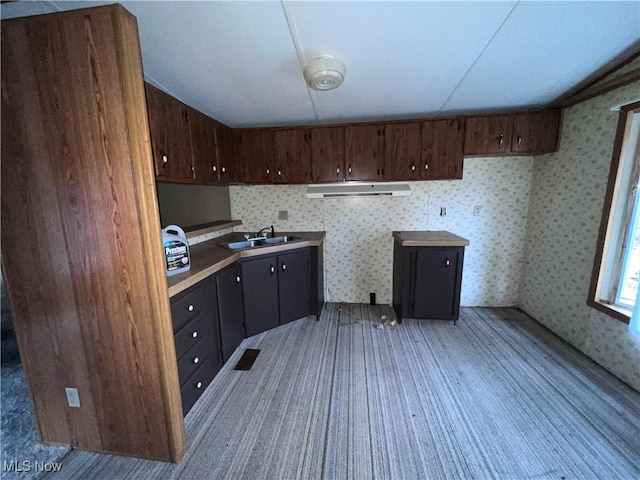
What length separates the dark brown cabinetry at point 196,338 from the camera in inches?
64.7

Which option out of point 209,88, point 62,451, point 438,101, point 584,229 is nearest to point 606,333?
point 584,229

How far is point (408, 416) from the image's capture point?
171 cm

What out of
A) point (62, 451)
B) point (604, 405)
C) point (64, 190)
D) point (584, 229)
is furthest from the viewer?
point (584, 229)

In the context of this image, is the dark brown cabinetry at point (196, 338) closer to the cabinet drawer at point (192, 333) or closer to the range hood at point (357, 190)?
the cabinet drawer at point (192, 333)

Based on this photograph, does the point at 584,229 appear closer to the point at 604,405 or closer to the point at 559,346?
the point at 559,346

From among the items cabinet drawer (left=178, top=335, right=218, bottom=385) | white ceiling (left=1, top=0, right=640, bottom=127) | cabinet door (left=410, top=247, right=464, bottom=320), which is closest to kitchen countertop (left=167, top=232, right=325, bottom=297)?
cabinet drawer (left=178, top=335, right=218, bottom=385)

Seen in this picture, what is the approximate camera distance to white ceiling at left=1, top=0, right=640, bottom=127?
1.24 m

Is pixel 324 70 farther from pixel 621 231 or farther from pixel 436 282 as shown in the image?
pixel 621 231

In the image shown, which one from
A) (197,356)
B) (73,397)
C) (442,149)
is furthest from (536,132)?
(73,397)

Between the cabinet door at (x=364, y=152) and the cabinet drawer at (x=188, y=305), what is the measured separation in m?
1.99

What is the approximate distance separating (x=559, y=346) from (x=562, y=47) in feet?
8.24

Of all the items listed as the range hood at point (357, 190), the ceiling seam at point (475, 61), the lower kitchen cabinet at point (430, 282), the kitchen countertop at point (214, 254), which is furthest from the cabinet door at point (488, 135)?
the kitchen countertop at point (214, 254)

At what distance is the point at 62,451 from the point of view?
1489mm

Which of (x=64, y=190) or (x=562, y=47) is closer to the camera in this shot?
(x=64, y=190)
